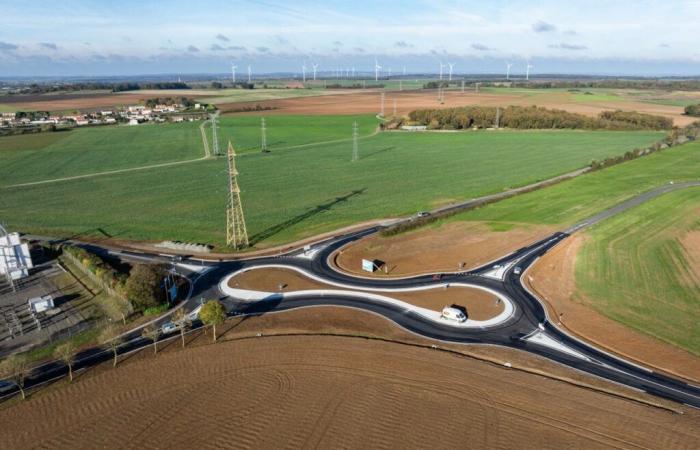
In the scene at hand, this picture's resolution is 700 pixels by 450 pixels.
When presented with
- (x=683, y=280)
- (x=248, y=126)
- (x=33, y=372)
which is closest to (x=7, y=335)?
(x=33, y=372)

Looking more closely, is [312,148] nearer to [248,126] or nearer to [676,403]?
[248,126]

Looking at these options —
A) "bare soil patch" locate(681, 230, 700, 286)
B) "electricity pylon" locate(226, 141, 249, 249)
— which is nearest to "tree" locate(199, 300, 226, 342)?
"electricity pylon" locate(226, 141, 249, 249)

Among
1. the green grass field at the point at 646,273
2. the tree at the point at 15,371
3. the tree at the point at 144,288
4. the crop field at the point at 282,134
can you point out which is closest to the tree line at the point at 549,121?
the crop field at the point at 282,134

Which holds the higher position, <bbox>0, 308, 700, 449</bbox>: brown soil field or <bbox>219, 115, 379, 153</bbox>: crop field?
<bbox>219, 115, 379, 153</bbox>: crop field

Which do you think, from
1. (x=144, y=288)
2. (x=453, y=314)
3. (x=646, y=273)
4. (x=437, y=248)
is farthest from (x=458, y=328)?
(x=144, y=288)

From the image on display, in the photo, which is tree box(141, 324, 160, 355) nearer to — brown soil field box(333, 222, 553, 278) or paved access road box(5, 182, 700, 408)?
paved access road box(5, 182, 700, 408)

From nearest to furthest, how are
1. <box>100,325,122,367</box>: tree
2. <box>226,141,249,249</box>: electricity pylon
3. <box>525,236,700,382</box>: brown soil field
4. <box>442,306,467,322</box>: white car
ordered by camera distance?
<box>525,236,700,382</box>: brown soil field → <box>100,325,122,367</box>: tree → <box>442,306,467,322</box>: white car → <box>226,141,249,249</box>: electricity pylon

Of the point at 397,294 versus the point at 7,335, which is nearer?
the point at 7,335
